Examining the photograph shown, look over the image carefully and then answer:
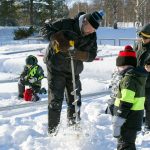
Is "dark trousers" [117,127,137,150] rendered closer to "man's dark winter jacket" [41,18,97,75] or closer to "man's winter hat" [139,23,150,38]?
"man's dark winter jacket" [41,18,97,75]

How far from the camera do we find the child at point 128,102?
4062mm

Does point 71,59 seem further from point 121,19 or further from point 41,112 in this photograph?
point 121,19

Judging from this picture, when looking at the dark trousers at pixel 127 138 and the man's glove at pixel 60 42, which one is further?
the man's glove at pixel 60 42

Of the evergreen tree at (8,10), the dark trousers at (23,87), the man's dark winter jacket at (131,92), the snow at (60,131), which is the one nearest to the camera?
the man's dark winter jacket at (131,92)

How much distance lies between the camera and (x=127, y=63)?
421 cm

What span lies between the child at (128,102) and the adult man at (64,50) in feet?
3.07

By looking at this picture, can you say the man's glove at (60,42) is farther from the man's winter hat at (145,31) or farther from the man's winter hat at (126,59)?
the man's winter hat at (145,31)

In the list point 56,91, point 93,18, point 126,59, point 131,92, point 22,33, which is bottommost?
point 22,33

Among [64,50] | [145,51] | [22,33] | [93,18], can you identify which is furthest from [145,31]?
[22,33]

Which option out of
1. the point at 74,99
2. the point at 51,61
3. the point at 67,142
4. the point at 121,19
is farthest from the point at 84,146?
the point at 121,19

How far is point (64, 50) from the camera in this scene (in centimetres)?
500

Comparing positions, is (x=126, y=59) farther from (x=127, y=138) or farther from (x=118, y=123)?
(x=127, y=138)

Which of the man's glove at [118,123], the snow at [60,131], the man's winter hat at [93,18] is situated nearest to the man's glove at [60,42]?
the man's winter hat at [93,18]

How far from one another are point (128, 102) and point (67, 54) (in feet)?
4.31
